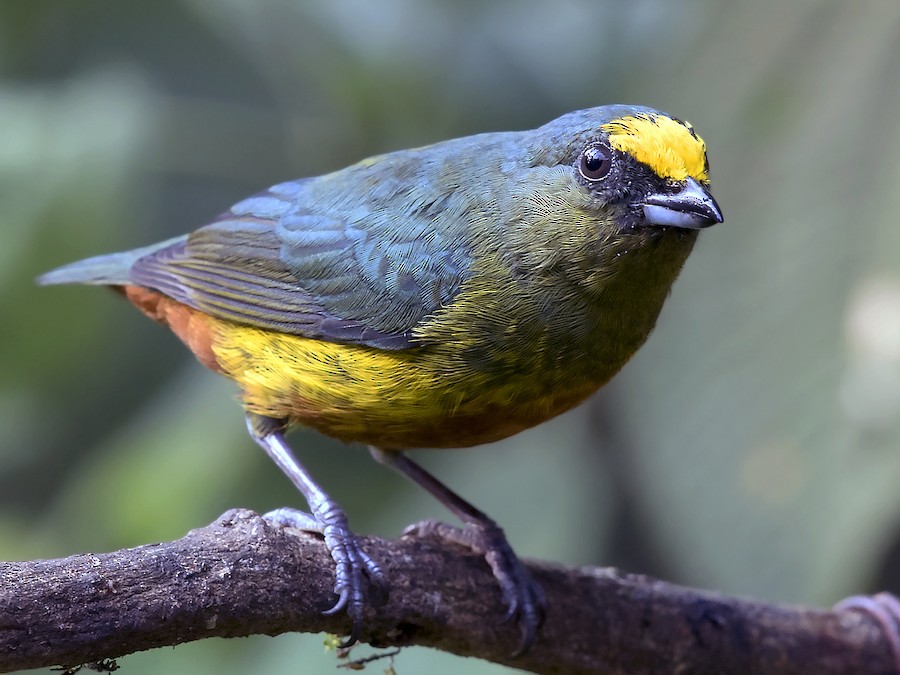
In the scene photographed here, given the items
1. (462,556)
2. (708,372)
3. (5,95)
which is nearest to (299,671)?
(462,556)

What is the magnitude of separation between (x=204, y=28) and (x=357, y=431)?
3.22 m

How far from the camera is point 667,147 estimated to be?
284 centimetres

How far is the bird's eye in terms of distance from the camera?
2.97 meters

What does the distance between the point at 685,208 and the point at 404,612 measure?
1.30 m

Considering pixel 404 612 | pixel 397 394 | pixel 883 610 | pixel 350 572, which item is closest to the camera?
pixel 350 572

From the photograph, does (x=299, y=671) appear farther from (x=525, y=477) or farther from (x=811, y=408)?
(x=811, y=408)

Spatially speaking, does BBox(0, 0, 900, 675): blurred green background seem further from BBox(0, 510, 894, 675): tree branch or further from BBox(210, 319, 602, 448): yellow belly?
BBox(210, 319, 602, 448): yellow belly

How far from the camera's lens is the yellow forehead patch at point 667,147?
9.28 feet

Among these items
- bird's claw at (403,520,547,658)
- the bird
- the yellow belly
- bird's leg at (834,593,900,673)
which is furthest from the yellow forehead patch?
bird's leg at (834,593,900,673)

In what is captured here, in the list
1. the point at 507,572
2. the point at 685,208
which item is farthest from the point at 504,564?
the point at 685,208

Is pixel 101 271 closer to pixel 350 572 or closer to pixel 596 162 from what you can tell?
pixel 350 572

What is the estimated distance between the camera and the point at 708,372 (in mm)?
3592

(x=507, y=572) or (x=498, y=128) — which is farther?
(x=498, y=128)

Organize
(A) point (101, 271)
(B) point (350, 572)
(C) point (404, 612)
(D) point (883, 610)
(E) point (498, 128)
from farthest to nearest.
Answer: (E) point (498, 128) < (A) point (101, 271) < (D) point (883, 610) < (C) point (404, 612) < (B) point (350, 572)
